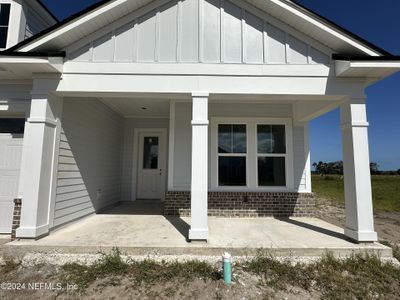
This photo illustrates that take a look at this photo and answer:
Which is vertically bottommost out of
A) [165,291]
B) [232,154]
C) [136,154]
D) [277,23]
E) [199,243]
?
[165,291]

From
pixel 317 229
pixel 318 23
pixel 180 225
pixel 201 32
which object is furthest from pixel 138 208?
pixel 318 23

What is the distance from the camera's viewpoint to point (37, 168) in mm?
3973

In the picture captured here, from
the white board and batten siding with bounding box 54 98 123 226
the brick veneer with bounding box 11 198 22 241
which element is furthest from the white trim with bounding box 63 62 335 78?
Result: the brick veneer with bounding box 11 198 22 241

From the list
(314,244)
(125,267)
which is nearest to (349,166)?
(314,244)

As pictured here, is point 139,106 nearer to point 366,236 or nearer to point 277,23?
point 277,23

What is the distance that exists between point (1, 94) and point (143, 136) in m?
4.17

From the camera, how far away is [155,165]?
8148mm

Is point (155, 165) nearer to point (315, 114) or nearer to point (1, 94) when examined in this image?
point (1, 94)

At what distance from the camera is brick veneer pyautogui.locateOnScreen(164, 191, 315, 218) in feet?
19.6

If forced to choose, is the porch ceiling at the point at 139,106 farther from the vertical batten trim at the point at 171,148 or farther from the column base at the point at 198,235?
Result: the column base at the point at 198,235

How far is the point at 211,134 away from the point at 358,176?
11.3 ft

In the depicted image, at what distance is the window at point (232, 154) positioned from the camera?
20.4ft

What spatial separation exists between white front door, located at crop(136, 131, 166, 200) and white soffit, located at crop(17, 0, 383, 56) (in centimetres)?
432

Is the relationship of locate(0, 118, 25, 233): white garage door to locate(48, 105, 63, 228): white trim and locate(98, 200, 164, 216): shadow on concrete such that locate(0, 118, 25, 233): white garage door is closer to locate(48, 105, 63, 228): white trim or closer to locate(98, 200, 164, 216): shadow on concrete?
locate(48, 105, 63, 228): white trim
